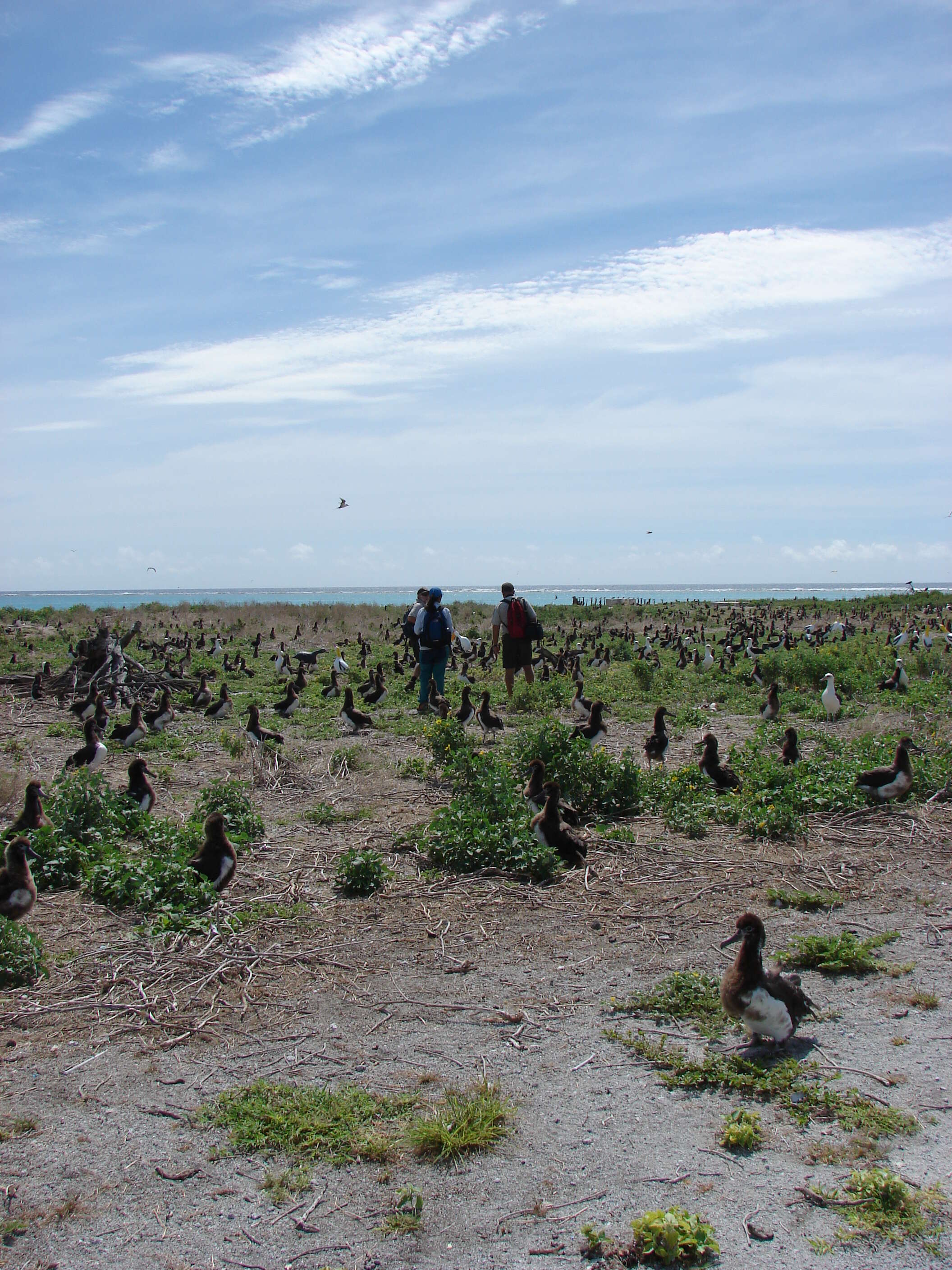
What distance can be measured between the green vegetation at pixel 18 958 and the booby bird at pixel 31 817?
8.30 ft

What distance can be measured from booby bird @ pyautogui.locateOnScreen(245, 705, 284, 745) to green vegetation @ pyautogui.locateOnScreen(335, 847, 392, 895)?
19.8 ft

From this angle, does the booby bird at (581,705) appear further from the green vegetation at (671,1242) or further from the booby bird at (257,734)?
the green vegetation at (671,1242)

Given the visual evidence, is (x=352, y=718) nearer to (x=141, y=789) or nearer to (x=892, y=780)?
(x=141, y=789)

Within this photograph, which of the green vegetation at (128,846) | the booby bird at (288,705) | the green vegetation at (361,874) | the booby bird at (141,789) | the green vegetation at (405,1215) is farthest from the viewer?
the booby bird at (288,705)

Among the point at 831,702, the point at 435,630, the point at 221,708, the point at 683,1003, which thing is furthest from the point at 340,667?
the point at 683,1003

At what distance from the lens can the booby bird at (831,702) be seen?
52.4ft

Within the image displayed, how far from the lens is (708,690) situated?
19656mm

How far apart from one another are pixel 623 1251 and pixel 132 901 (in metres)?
4.91

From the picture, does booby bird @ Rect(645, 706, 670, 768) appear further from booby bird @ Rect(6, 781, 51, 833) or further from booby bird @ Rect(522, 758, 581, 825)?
booby bird @ Rect(6, 781, 51, 833)

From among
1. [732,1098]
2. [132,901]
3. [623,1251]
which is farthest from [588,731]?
[623,1251]

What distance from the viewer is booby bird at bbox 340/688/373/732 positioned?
50.8 feet

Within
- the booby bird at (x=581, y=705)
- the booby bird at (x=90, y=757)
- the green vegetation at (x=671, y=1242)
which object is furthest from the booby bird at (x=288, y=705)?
the green vegetation at (x=671, y=1242)

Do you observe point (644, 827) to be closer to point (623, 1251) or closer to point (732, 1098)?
point (732, 1098)

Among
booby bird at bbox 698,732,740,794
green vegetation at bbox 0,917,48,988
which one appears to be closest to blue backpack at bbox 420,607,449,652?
booby bird at bbox 698,732,740,794
